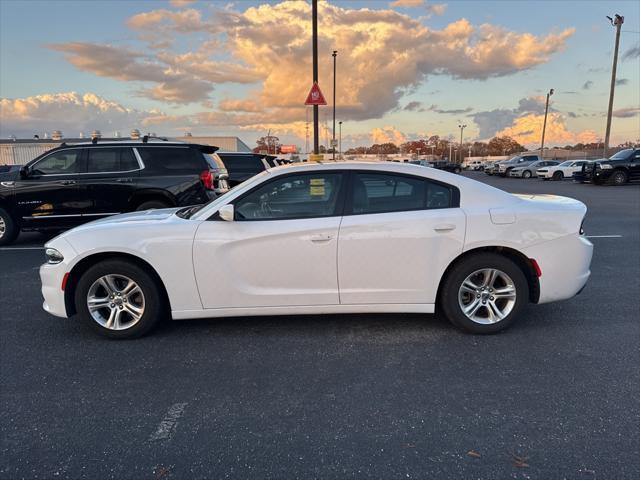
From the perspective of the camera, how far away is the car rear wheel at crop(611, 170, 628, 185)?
22.1 metres

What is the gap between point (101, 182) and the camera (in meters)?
8.17

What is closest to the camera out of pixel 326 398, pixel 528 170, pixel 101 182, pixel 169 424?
pixel 169 424

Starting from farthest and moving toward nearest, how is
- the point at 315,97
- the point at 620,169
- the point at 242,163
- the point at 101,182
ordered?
1. the point at 620,169
2. the point at 242,163
3. the point at 315,97
4. the point at 101,182

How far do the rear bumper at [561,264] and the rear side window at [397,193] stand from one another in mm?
888

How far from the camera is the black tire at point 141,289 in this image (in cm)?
380

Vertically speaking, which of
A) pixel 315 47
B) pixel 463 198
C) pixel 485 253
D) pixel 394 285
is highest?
pixel 315 47

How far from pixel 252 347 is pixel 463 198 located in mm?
2239

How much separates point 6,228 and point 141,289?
6.40m

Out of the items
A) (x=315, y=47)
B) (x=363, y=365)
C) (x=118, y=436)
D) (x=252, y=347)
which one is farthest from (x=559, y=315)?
(x=315, y=47)

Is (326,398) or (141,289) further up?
(141,289)

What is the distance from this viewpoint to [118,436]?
258cm

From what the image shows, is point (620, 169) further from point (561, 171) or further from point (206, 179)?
point (206, 179)

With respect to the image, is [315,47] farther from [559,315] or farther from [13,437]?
[13,437]

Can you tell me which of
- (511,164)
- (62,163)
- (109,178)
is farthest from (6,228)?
(511,164)
